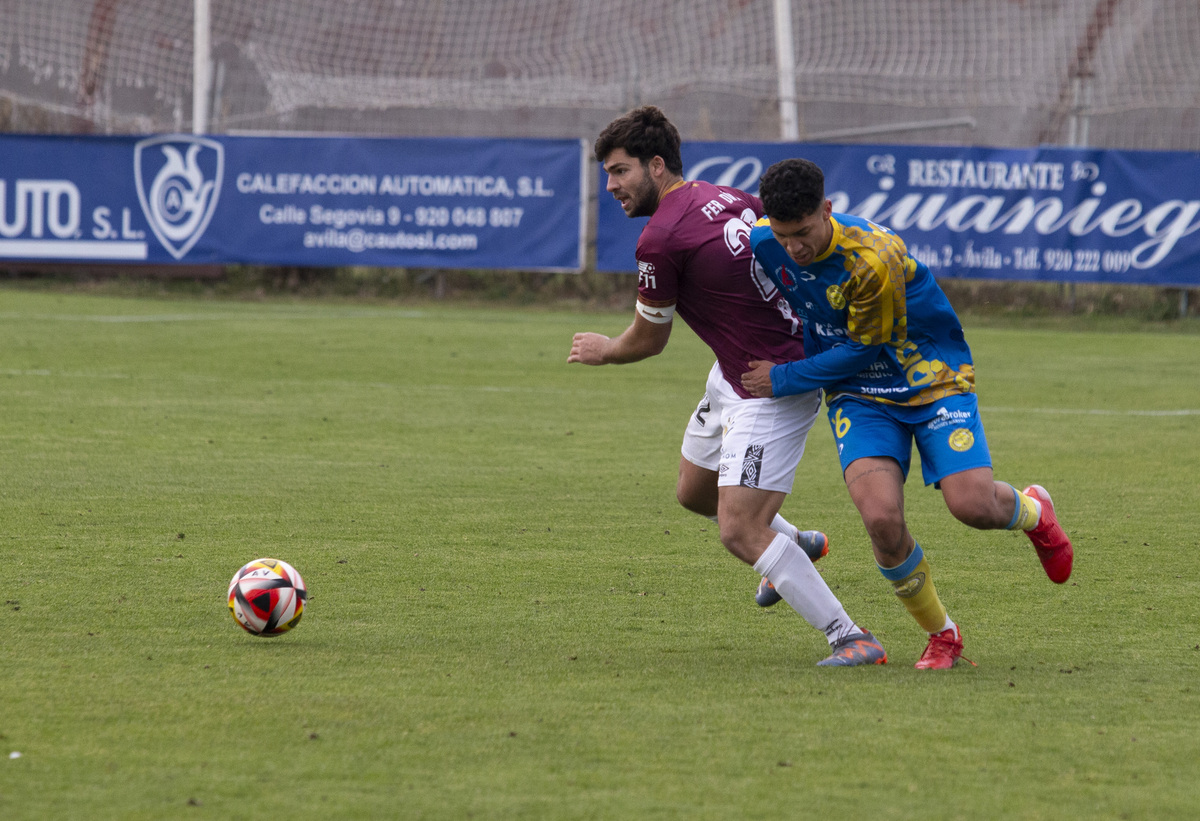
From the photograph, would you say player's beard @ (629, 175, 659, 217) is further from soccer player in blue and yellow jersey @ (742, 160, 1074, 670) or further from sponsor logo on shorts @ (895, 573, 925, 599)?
sponsor logo on shorts @ (895, 573, 925, 599)

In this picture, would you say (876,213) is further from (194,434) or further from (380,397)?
(194,434)

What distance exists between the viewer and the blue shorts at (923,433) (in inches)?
182

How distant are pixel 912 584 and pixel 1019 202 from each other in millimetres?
13289

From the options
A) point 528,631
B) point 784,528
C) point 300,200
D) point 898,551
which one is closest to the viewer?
point 898,551

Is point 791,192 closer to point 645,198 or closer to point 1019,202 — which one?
point 645,198

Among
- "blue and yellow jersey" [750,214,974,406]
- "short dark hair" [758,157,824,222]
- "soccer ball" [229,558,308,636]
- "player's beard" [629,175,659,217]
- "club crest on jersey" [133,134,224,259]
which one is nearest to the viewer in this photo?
"short dark hair" [758,157,824,222]

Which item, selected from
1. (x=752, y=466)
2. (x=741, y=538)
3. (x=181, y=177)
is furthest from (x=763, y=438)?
(x=181, y=177)

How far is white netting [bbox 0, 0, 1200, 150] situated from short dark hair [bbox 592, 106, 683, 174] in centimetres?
1362

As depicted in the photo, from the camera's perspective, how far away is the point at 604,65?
22469mm

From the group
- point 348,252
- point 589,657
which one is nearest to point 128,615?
point 589,657

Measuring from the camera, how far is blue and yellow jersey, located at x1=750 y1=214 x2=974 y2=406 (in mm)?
4473

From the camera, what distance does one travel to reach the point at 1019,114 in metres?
23.8

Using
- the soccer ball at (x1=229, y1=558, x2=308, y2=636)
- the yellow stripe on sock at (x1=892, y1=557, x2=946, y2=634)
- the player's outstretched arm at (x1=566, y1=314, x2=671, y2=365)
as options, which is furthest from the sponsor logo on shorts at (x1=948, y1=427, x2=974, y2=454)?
the soccer ball at (x1=229, y1=558, x2=308, y2=636)

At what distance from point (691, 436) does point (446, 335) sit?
1016 cm
